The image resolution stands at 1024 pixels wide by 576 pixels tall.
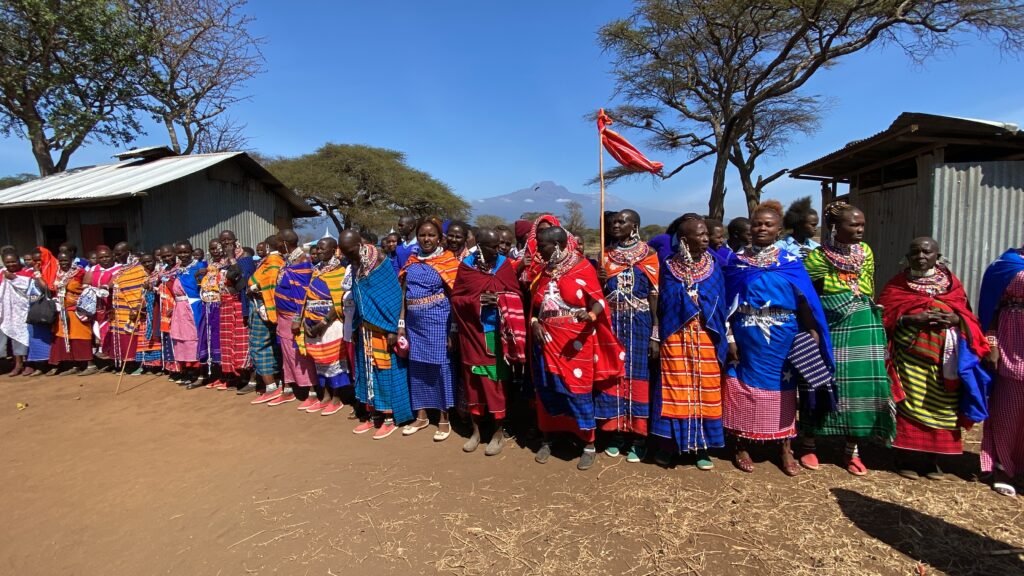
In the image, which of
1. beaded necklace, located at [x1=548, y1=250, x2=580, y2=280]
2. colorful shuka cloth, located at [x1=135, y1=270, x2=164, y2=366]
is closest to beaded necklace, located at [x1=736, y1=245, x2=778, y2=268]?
beaded necklace, located at [x1=548, y1=250, x2=580, y2=280]

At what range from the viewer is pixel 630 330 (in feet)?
12.4

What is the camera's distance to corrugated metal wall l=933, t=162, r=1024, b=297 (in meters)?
6.69

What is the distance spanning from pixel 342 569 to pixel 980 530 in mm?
3652

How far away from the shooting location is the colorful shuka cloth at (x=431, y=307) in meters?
4.27

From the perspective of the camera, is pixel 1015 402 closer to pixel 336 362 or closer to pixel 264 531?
pixel 264 531

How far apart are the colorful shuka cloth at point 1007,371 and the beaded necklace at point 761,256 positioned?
56.7 inches

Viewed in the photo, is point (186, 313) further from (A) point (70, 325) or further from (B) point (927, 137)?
(B) point (927, 137)

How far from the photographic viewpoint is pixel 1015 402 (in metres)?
3.33

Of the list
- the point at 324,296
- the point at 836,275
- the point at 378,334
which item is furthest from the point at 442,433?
the point at 836,275

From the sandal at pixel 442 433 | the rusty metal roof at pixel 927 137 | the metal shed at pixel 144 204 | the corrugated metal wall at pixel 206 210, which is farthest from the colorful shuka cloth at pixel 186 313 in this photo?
the rusty metal roof at pixel 927 137

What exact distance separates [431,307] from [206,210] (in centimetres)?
1022

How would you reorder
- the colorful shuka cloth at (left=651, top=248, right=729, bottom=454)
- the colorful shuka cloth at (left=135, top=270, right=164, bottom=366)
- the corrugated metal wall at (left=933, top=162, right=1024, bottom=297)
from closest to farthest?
the colorful shuka cloth at (left=651, top=248, right=729, bottom=454), the corrugated metal wall at (left=933, top=162, right=1024, bottom=297), the colorful shuka cloth at (left=135, top=270, right=164, bottom=366)

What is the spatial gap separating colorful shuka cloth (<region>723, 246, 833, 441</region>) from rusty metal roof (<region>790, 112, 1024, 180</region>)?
469 cm

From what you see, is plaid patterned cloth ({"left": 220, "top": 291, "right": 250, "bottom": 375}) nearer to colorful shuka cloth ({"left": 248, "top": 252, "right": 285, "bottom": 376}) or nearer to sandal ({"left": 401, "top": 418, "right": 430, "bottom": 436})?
colorful shuka cloth ({"left": 248, "top": 252, "right": 285, "bottom": 376})
